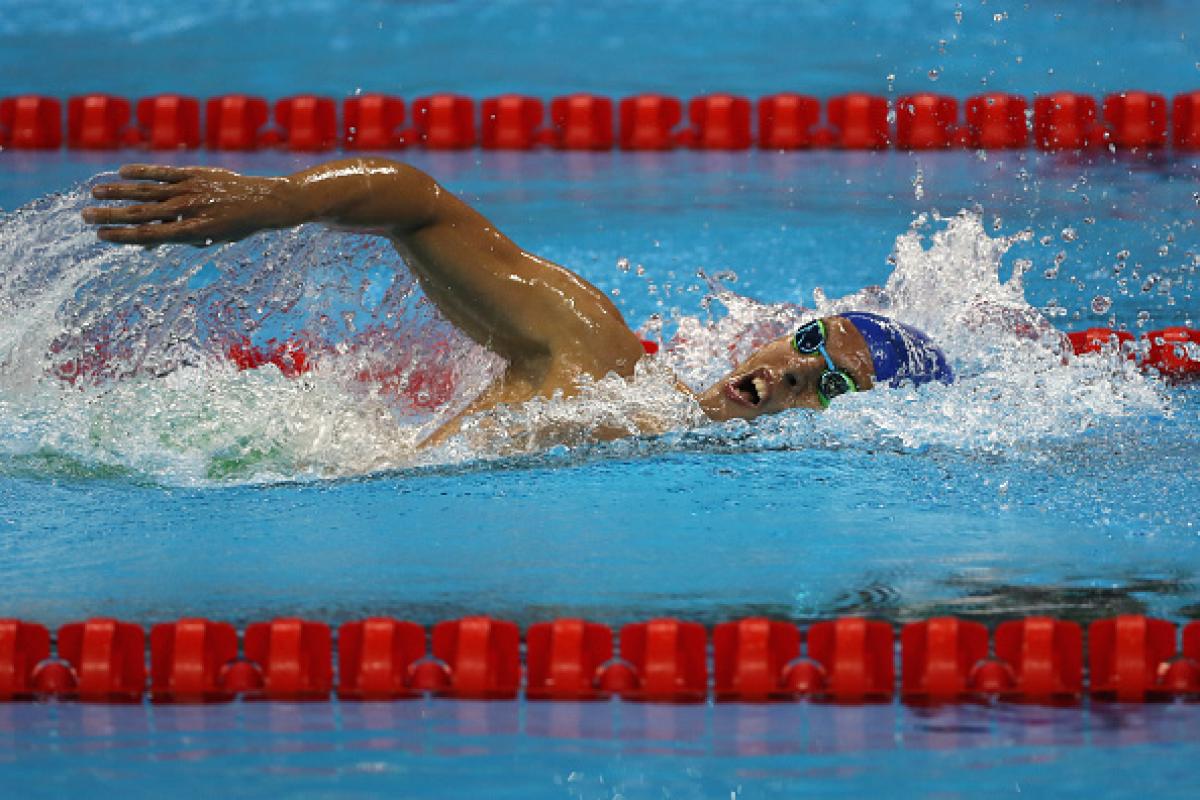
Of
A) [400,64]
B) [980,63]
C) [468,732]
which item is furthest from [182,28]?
[468,732]

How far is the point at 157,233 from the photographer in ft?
8.76

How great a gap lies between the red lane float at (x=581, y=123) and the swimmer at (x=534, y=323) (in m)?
2.68

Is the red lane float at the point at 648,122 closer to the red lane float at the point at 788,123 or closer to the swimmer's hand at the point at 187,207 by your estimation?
the red lane float at the point at 788,123

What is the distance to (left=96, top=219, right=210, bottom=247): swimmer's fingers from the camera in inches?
104

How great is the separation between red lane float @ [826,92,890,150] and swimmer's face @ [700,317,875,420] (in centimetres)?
267

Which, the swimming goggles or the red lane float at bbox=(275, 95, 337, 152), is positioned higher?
the red lane float at bbox=(275, 95, 337, 152)

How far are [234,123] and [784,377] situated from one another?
3.18 m

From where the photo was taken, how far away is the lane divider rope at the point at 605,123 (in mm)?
5898

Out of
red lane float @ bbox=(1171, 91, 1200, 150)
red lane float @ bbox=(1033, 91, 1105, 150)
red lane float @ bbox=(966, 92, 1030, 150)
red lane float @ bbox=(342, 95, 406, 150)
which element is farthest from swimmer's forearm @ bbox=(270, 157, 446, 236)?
red lane float @ bbox=(1171, 91, 1200, 150)

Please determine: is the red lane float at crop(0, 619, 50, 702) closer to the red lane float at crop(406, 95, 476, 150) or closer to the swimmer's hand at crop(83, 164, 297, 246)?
the swimmer's hand at crop(83, 164, 297, 246)

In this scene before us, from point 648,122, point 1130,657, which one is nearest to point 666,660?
point 1130,657

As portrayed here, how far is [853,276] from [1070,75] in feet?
6.65

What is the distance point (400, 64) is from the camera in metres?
6.66

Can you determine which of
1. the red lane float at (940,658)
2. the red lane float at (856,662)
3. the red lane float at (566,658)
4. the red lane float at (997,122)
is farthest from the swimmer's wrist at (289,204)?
the red lane float at (997,122)
